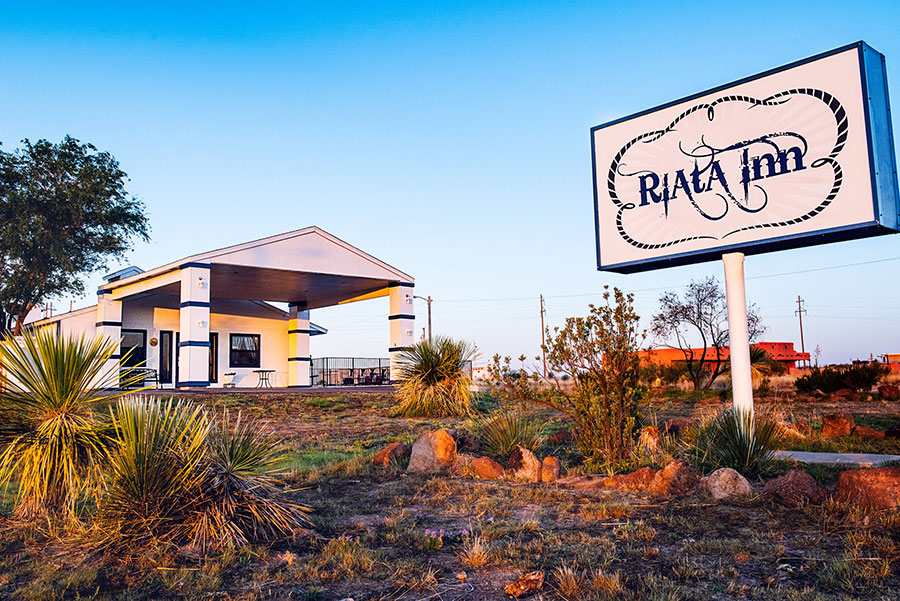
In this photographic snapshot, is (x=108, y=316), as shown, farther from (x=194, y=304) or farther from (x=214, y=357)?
(x=194, y=304)

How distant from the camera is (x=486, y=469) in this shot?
26.0ft

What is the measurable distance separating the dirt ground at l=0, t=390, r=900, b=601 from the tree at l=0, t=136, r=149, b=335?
911 inches

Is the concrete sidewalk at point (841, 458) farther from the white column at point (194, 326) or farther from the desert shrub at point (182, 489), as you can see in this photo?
the white column at point (194, 326)

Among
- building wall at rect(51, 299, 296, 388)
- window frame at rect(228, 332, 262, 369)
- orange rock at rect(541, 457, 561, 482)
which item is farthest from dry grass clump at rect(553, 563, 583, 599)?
window frame at rect(228, 332, 262, 369)

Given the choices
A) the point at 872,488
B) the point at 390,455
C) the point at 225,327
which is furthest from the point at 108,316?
the point at 872,488

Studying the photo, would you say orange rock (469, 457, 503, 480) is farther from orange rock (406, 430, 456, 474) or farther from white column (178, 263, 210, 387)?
white column (178, 263, 210, 387)

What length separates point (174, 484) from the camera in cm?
508

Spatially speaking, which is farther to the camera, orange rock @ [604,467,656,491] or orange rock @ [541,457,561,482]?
orange rock @ [541,457,561,482]

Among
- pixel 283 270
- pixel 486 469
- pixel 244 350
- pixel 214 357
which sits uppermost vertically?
pixel 283 270

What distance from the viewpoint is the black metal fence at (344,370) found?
1280 inches

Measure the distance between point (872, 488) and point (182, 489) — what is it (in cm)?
539

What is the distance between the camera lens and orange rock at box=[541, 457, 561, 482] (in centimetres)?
755

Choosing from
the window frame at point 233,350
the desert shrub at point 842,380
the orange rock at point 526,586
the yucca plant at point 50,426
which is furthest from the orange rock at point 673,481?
the window frame at point 233,350

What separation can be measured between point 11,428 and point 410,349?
33.6 feet
